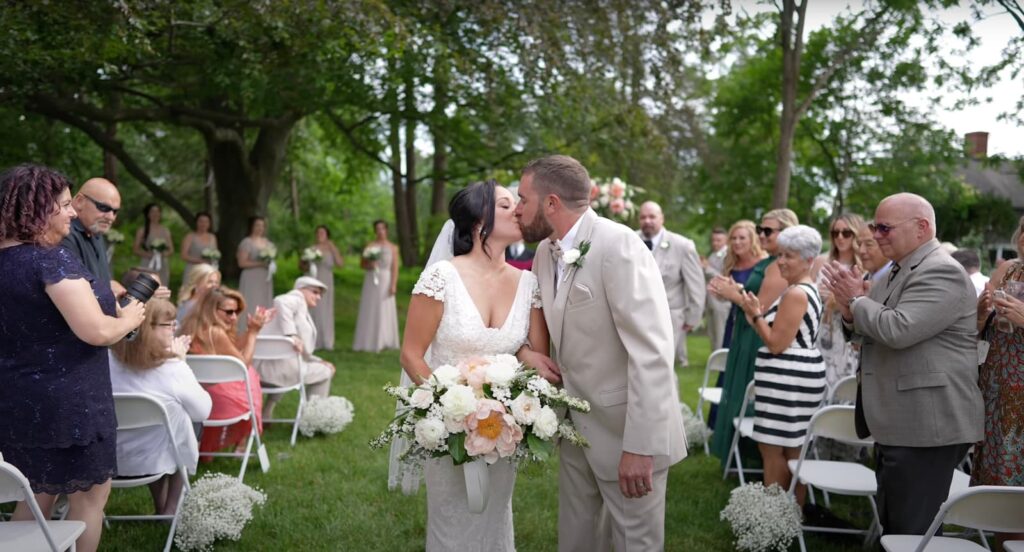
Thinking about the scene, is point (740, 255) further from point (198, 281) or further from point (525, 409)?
point (525, 409)

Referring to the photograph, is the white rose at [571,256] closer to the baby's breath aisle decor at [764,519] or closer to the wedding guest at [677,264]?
the baby's breath aisle decor at [764,519]

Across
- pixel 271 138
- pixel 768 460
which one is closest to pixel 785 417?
pixel 768 460

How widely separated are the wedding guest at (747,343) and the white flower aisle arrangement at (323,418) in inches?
139

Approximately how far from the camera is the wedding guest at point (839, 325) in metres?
6.27

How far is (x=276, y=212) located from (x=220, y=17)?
961 inches

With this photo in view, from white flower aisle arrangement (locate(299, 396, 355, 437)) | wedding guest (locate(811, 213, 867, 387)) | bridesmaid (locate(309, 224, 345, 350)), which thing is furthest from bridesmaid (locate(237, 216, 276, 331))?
Answer: wedding guest (locate(811, 213, 867, 387))

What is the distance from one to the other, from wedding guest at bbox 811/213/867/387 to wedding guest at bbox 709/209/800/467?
36 centimetres

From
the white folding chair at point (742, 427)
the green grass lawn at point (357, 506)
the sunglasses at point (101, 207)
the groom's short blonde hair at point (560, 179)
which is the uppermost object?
the groom's short blonde hair at point (560, 179)

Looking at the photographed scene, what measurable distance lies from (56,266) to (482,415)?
2.05 meters

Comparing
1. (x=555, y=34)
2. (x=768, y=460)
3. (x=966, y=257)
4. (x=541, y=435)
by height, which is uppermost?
(x=555, y=34)

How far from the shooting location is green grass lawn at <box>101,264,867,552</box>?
5.16 m

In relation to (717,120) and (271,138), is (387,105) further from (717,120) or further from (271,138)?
(717,120)

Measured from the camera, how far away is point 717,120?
72.3ft

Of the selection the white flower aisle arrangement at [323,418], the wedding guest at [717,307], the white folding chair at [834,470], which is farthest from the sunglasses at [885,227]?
the wedding guest at [717,307]
